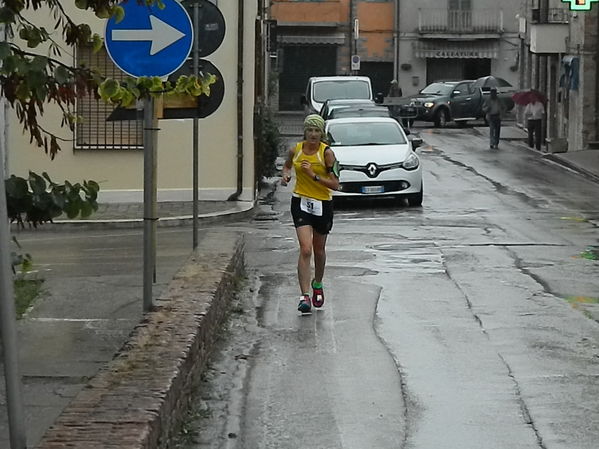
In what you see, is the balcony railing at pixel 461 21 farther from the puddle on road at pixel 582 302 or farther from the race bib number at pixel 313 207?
the race bib number at pixel 313 207

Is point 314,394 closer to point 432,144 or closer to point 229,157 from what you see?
point 229,157

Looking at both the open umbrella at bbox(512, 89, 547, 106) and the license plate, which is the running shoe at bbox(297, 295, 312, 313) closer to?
the license plate

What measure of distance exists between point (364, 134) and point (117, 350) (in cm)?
1492

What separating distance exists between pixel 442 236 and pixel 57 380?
9921 millimetres

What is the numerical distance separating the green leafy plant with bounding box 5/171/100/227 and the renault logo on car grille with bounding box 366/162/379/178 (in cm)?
1549

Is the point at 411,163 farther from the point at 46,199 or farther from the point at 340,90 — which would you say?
the point at 340,90

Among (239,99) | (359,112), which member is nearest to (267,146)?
(239,99)

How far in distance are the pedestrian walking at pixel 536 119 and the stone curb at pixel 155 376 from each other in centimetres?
2745

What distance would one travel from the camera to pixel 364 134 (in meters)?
23.3

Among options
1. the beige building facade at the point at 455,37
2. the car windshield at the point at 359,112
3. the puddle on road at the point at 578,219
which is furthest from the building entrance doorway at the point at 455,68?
the puddle on road at the point at 578,219

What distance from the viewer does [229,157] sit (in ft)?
69.9

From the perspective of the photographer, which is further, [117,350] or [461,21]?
[461,21]

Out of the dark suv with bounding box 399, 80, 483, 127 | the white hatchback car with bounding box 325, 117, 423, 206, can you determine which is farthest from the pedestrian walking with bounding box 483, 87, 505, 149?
the white hatchback car with bounding box 325, 117, 423, 206

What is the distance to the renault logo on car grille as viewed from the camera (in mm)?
21628
